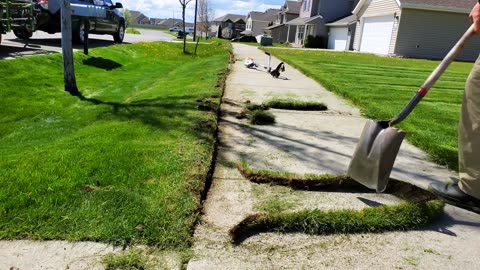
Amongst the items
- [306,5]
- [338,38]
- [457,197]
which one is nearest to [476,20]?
[457,197]

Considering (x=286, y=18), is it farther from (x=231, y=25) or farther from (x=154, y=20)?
(x=154, y=20)

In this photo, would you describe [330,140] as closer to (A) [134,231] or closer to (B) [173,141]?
(B) [173,141]

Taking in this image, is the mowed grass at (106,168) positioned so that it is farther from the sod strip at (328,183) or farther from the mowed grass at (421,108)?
the mowed grass at (421,108)

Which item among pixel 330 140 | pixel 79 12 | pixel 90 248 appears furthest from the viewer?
pixel 79 12

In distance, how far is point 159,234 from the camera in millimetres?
2271

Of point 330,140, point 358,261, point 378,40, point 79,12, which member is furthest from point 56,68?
point 378,40

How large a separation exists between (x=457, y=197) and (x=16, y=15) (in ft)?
36.4

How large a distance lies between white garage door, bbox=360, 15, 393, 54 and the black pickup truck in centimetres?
1647

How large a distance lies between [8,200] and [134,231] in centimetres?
91

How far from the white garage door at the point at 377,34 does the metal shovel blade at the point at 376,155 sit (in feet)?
80.6

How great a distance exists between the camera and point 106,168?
3.09 m

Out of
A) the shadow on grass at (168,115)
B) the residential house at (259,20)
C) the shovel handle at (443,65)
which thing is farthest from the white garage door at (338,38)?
the residential house at (259,20)

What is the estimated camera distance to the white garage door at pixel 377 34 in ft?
84.9

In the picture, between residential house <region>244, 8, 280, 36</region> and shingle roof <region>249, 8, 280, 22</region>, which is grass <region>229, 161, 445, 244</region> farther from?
shingle roof <region>249, 8, 280, 22</region>
